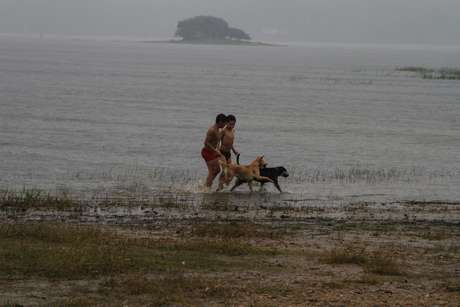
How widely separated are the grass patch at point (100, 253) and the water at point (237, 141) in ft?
24.6

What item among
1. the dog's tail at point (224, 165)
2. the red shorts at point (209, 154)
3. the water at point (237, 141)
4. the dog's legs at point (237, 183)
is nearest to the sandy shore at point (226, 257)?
the dog's tail at point (224, 165)

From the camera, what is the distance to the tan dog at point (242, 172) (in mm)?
20094

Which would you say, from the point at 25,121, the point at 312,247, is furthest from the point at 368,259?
the point at 25,121

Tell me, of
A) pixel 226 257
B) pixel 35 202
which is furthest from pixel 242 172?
pixel 226 257

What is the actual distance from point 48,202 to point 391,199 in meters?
8.50

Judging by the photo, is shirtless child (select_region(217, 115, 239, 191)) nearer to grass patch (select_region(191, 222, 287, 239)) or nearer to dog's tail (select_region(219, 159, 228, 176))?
dog's tail (select_region(219, 159, 228, 176))

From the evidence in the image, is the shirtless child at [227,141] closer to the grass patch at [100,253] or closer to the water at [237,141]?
the water at [237,141]

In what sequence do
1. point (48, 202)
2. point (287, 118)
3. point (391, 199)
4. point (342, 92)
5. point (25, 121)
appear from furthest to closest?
1. point (342, 92)
2. point (287, 118)
3. point (25, 121)
4. point (391, 199)
5. point (48, 202)

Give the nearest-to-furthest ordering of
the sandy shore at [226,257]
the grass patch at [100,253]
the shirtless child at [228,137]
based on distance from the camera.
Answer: the sandy shore at [226,257] < the grass patch at [100,253] < the shirtless child at [228,137]

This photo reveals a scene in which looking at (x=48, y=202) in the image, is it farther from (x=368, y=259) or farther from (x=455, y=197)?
(x=455, y=197)

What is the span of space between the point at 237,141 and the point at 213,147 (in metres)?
16.5

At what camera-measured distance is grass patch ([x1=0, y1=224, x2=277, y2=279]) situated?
10711 millimetres

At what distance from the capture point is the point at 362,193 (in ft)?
72.5

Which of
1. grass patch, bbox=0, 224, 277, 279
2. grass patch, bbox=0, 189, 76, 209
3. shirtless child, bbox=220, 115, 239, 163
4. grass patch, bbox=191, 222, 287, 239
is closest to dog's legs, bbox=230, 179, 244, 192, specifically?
shirtless child, bbox=220, 115, 239, 163
